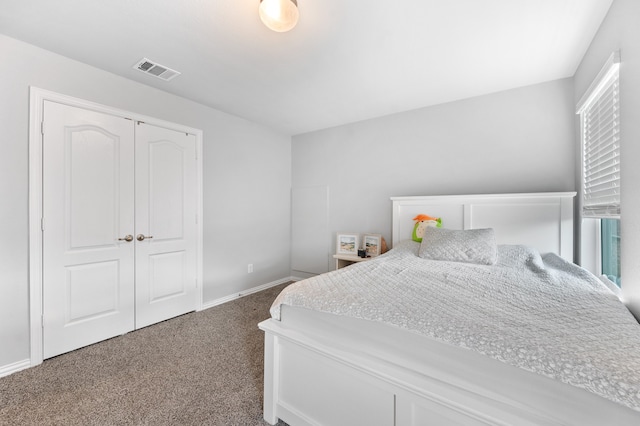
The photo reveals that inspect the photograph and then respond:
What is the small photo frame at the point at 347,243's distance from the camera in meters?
3.54

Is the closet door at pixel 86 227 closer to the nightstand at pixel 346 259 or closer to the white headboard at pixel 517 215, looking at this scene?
the nightstand at pixel 346 259

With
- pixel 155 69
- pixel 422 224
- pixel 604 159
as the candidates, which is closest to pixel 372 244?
pixel 422 224

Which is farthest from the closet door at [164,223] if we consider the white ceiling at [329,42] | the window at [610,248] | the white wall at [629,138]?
the window at [610,248]

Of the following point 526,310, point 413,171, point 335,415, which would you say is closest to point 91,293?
point 335,415

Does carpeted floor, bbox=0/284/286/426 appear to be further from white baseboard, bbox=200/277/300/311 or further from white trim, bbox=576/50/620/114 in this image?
white trim, bbox=576/50/620/114

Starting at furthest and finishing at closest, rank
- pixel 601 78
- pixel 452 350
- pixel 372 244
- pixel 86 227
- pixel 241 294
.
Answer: pixel 241 294 < pixel 372 244 < pixel 86 227 < pixel 601 78 < pixel 452 350

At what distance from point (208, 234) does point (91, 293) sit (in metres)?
1.17

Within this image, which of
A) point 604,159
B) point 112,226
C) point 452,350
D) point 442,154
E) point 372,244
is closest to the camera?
point 452,350

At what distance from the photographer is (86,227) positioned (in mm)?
2252

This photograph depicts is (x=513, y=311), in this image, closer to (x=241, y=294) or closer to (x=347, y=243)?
(x=347, y=243)

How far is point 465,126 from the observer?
292 centimetres

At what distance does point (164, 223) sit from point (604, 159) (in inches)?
146

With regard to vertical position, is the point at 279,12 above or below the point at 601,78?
above

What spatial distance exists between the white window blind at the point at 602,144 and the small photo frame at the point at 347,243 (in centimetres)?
222
